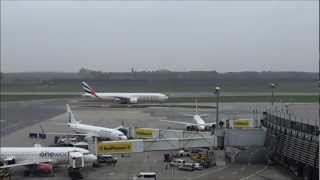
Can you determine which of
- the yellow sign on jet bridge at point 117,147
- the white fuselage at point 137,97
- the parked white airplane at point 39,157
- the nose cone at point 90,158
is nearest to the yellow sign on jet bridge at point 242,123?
the yellow sign on jet bridge at point 117,147

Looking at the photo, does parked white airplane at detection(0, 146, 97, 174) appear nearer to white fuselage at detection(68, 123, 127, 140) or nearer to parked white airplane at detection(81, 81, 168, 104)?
white fuselage at detection(68, 123, 127, 140)

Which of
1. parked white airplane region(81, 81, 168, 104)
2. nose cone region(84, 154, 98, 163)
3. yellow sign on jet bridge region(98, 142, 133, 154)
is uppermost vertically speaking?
parked white airplane region(81, 81, 168, 104)

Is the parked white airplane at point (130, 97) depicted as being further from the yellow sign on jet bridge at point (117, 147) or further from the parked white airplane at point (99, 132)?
the yellow sign on jet bridge at point (117, 147)

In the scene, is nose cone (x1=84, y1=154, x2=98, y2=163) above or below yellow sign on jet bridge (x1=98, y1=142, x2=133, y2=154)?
below

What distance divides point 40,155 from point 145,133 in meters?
19.2

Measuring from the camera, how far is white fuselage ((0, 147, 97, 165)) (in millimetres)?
50125

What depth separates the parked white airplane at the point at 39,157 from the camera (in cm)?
4969

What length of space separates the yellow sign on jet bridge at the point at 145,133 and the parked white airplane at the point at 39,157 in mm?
15112

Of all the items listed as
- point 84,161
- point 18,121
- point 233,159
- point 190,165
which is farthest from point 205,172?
point 18,121

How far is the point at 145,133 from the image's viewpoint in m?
66.8

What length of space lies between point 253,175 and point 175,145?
9.10 m

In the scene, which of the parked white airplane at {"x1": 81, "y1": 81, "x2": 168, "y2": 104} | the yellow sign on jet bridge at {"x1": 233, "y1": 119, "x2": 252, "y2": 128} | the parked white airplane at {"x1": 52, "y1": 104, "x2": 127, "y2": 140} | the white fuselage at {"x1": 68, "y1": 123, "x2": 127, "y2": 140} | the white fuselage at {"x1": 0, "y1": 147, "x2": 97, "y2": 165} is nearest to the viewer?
the white fuselage at {"x1": 0, "y1": 147, "x2": 97, "y2": 165}

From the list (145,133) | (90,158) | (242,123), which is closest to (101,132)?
(145,133)

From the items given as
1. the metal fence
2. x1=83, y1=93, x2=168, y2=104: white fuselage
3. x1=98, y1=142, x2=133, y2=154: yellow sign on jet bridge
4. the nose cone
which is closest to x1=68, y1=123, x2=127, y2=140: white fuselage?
the nose cone
